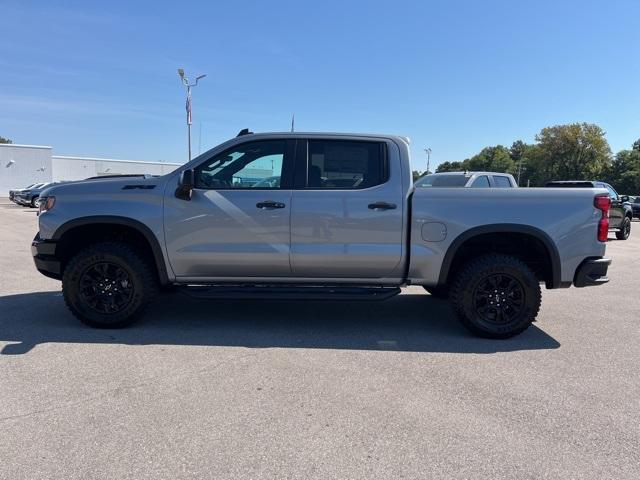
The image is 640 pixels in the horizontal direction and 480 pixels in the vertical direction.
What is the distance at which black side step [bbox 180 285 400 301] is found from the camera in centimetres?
473

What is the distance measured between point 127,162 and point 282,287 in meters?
58.5

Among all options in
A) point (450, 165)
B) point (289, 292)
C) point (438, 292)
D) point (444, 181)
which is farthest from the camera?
point (450, 165)

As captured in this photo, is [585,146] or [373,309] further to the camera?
[585,146]

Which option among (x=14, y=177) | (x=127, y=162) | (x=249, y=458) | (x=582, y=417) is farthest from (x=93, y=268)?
(x=127, y=162)

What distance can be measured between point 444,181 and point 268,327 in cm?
716

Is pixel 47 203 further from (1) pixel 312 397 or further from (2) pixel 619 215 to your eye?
(2) pixel 619 215

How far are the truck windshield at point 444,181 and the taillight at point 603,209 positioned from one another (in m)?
5.81

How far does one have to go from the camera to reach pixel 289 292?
15.8ft

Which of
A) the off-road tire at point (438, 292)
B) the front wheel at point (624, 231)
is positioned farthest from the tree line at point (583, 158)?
the off-road tire at point (438, 292)

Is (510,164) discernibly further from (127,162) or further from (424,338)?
(424,338)

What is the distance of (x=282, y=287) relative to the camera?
4.93 meters

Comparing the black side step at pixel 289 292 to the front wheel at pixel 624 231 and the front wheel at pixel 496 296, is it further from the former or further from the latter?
the front wheel at pixel 624 231

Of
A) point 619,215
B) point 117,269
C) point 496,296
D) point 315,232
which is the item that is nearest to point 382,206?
point 315,232

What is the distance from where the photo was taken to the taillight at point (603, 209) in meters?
4.64
